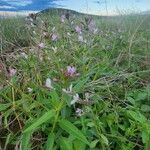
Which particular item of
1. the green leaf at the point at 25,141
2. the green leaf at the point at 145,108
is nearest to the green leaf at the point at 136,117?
the green leaf at the point at 145,108

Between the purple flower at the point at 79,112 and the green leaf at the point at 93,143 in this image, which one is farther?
the purple flower at the point at 79,112

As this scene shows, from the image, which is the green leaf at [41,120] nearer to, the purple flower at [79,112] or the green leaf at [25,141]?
the green leaf at [25,141]

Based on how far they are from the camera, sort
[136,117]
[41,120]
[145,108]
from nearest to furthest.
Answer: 1. [41,120]
2. [136,117]
3. [145,108]

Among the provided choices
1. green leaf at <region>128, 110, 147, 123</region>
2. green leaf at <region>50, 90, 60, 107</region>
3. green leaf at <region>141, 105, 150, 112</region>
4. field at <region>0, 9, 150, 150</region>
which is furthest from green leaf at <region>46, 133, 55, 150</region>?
green leaf at <region>141, 105, 150, 112</region>

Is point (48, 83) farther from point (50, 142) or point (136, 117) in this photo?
point (136, 117)

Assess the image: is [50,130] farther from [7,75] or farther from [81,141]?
[7,75]

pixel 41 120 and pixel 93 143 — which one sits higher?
pixel 41 120

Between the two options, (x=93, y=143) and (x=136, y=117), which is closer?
(x=93, y=143)

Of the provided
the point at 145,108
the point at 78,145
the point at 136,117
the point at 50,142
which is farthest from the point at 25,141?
the point at 145,108

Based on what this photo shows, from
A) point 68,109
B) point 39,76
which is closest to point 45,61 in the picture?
point 39,76
